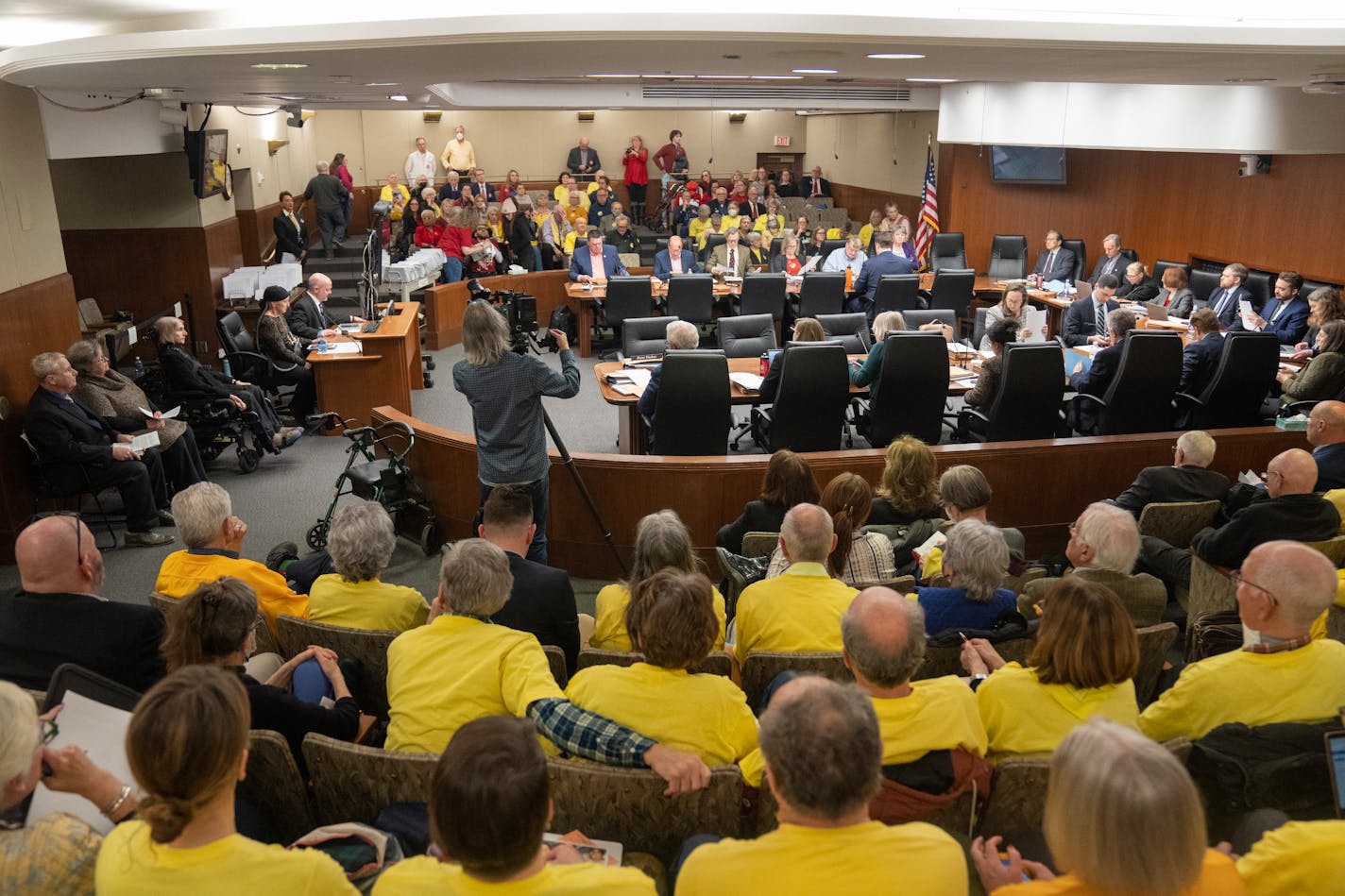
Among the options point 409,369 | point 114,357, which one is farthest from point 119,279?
point 409,369

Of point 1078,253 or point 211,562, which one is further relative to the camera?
point 1078,253

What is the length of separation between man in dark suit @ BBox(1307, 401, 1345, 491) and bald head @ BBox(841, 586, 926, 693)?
3342mm

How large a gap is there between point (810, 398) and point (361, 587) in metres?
3.49

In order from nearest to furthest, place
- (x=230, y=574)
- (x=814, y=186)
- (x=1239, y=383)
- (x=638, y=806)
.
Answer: (x=638, y=806) → (x=230, y=574) → (x=1239, y=383) → (x=814, y=186)

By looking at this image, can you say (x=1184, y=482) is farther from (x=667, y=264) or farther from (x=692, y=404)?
(x=667, y=264)

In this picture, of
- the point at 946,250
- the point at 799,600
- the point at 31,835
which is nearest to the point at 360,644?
the point at 31,835

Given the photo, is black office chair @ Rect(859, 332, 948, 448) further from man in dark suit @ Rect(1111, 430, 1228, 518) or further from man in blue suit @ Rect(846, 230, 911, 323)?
man in blue suit @ Rect(846, 230, 911, 323)

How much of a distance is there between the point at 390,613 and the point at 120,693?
3.29ft

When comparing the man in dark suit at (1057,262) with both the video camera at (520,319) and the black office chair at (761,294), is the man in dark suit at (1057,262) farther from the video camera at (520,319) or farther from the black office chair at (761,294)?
the video camera at (520,319)

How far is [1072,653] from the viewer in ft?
8.31

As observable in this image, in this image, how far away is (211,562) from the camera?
354 cm

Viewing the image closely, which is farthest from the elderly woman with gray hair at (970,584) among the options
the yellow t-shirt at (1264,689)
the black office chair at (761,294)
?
the black office chair at (761,294)

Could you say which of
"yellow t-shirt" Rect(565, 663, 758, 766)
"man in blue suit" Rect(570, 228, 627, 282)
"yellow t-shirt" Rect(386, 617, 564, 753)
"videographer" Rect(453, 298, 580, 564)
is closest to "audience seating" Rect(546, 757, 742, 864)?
"yellow t-shirt" Rect(565, 663, 758, 766)

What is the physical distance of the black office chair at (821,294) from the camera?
10289 millimetres
